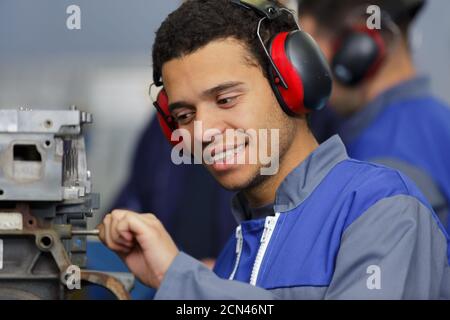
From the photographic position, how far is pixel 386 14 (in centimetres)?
303

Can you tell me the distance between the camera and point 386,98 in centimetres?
299

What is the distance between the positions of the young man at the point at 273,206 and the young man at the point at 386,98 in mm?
1212

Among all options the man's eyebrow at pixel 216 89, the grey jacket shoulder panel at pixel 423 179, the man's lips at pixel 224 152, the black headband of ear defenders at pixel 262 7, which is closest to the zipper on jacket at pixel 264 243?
the man's lips at pixel 224 152

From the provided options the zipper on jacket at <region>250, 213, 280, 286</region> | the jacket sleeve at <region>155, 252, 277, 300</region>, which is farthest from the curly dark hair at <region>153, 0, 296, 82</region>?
the jacket sleeve at <region>155, 252, 277, 300</region>

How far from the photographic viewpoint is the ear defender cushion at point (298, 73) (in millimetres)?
1552

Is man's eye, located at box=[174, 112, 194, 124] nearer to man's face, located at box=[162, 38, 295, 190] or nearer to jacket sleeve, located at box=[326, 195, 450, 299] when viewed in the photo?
man's face, located at box=[162, 38, 295, 190]

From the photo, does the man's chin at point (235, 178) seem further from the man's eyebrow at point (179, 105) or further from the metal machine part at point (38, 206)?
the metal machine part at point (38, 206)

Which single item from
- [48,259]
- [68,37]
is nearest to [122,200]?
[68,37]

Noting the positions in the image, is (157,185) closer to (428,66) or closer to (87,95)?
(87,95)

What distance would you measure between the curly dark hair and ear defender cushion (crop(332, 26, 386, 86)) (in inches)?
56.9

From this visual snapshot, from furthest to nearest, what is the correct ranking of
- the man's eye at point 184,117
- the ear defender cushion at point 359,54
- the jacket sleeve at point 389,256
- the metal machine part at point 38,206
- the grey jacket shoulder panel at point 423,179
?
the ear defender cushion at point 359,54 < the grey jacket shoulder panel at point 423,179 < the man's eye at point 184,117 < the metal machine part at point 38,206 < the jacket sleeve at point 389,256

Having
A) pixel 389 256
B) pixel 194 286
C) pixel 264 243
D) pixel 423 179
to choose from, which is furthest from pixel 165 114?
pixel 423 179

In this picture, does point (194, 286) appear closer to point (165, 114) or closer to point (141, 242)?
point (141, 242)

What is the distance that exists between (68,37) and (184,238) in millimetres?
1360
